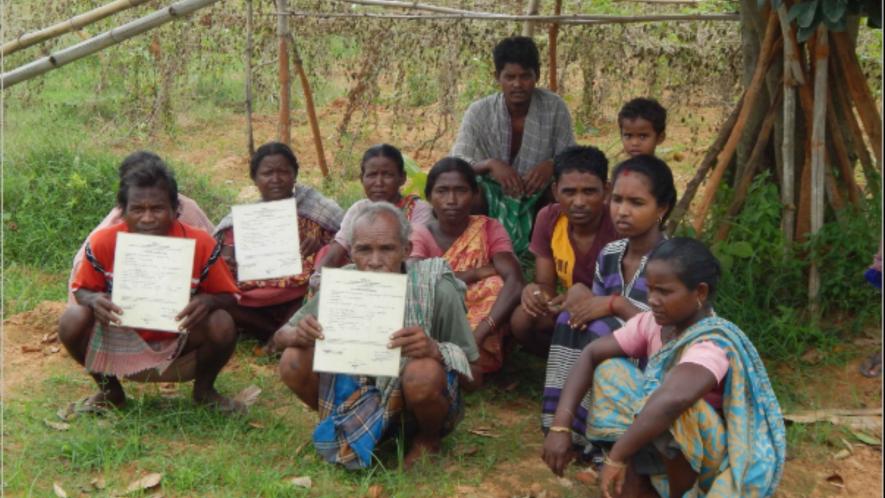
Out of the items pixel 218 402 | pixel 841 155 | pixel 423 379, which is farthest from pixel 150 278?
pixel 841 155

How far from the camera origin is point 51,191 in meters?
6.42

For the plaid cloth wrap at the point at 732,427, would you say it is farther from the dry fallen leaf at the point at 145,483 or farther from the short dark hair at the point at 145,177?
the short dark hair at the point at 145,177

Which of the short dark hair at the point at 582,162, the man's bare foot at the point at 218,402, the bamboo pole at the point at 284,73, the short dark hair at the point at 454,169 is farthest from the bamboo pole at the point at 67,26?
the short dark hair at the point at 582,162

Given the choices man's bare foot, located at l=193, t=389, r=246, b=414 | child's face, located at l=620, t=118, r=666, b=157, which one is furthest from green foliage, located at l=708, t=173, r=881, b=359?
man's bare foot, located at l=193, t=389, r=246, b=414

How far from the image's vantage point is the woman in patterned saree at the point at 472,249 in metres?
4.35

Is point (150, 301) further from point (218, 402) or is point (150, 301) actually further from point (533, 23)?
point (533, 23)

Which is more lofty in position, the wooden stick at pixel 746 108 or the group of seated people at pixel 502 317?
the wooden stick at pixel 746 108

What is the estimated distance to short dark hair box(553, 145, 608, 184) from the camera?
4090 mm

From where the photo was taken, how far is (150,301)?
382 cm

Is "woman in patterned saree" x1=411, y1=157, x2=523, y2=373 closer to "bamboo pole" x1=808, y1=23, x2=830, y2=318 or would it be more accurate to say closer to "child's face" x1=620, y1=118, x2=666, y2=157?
"child's face" x1=620, y1=118, x2=666, y2=157

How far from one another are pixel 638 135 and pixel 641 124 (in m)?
0.06

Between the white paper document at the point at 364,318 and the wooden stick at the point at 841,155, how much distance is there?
2.58 metres

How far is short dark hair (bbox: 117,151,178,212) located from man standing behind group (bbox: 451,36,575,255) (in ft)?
6.05

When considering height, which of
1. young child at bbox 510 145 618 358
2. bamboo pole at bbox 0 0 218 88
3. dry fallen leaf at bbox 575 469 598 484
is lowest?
dry fallen leaf at bbox 575 469 598 484
